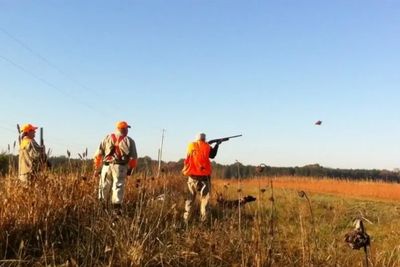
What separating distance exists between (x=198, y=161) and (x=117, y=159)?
2184 mm

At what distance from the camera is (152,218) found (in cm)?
744

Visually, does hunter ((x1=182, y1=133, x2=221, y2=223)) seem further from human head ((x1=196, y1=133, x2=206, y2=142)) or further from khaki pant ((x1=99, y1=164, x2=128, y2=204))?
khaki pant ((x1=99, y1=164, x2=128, y2=204))

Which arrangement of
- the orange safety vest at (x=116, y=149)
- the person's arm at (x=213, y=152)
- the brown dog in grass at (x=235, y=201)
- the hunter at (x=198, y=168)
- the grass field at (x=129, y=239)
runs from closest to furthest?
the brown dog in grass at (x=235, y=201)
the grass field at (x=129, y=239)
the orange safety vest at (x=116, y=149)
the hunter at (x=198, y=168)
the person's arm at (x=213, y=152)

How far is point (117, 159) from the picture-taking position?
1084 cm

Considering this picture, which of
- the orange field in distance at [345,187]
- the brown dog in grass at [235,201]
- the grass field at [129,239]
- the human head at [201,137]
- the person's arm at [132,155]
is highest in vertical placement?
the human head at [201,137]

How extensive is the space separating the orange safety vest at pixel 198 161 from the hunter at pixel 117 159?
1.57 meters

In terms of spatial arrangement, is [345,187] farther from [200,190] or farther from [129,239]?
[129,239]

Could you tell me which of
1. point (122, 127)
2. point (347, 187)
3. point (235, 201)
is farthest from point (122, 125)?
point (347, 187)

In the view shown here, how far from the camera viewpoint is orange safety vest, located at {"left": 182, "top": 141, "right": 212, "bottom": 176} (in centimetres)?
1223

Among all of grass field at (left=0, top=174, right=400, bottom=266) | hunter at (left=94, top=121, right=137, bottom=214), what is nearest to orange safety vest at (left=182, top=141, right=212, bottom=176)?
hunter at (left=94, top=121, right=137, bottom=214)

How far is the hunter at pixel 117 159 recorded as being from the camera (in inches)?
418

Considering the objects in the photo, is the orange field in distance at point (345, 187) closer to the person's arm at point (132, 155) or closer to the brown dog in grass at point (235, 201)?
the person's arm at point (132, 155)

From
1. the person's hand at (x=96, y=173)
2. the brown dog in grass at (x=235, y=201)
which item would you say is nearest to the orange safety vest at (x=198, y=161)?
the person's hand at (x=96, y=173)

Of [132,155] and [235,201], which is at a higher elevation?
[132,155]
